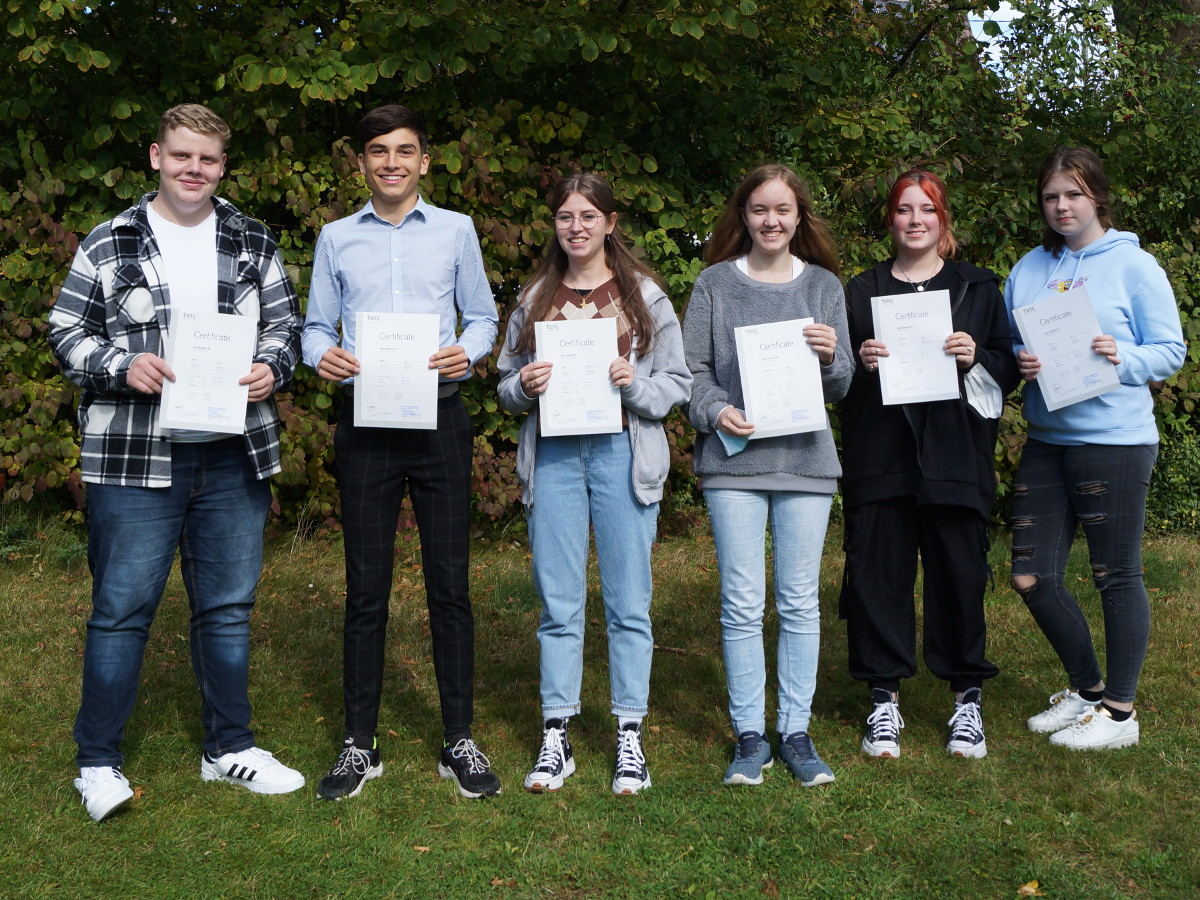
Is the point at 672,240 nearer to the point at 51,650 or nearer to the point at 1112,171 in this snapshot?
the point at 1112,171

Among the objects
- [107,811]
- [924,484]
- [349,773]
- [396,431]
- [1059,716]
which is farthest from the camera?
[1059,716]

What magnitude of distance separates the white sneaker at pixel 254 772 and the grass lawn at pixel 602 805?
49mm

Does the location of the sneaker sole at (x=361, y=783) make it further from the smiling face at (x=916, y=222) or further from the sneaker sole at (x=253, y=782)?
the smiling face at (x=916, y=222)

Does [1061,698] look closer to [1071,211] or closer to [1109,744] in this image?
[1109,744]

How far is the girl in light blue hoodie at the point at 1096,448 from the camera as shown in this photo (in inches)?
153

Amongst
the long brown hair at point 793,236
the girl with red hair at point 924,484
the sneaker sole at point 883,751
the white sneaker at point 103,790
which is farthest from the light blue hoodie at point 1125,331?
the white sneaker at point 103,790

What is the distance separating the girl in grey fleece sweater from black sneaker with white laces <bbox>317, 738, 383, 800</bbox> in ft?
4.07

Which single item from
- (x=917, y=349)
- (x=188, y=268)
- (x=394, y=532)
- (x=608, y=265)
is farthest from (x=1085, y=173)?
(x=188, y=268)

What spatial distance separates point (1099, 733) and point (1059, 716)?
0.62 feet

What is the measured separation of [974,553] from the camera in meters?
3.98

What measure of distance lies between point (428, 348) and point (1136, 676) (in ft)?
9.32

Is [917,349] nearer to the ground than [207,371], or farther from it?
farther from it

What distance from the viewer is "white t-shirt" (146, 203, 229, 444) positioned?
11.7 feet

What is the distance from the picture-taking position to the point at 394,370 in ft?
11.4
